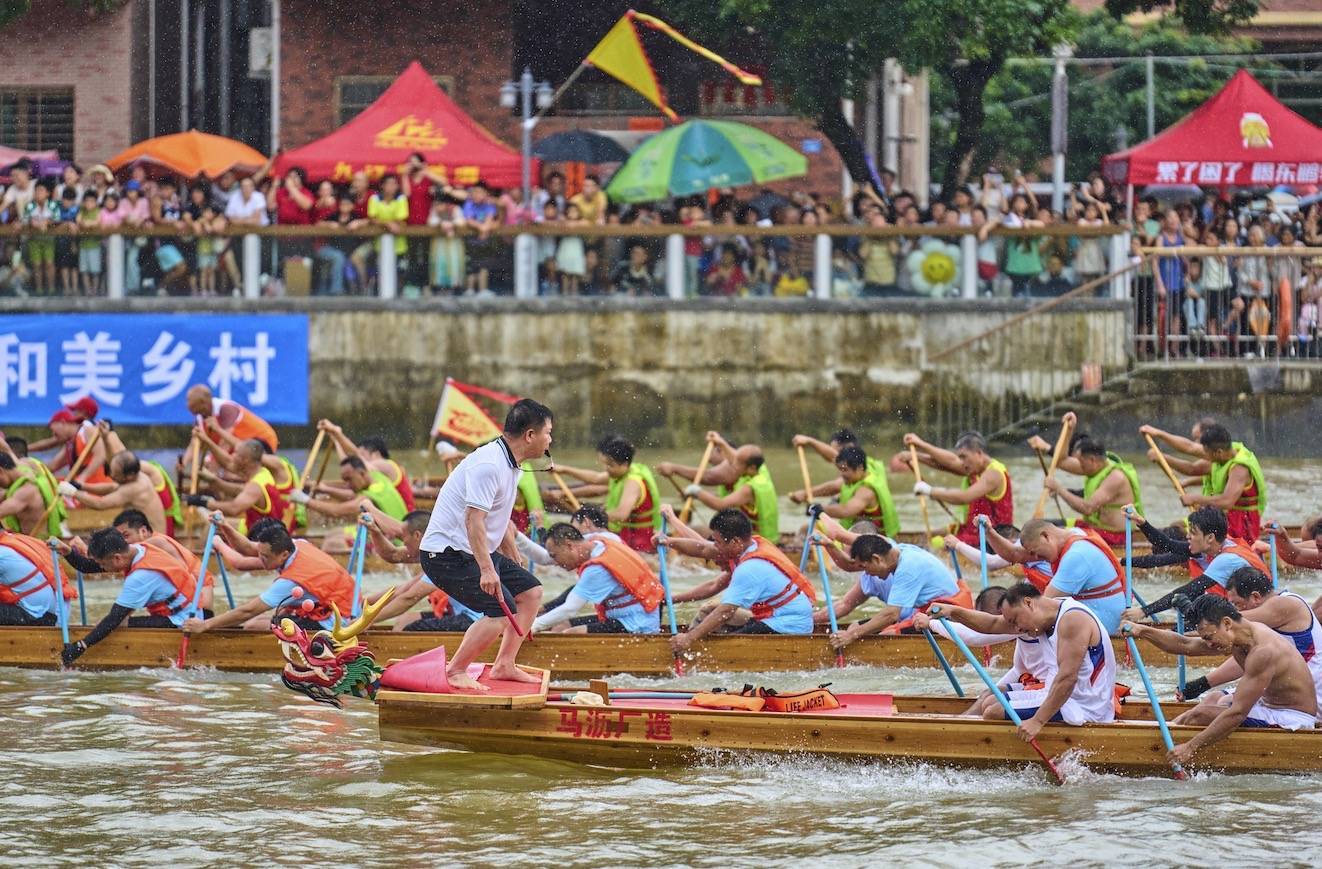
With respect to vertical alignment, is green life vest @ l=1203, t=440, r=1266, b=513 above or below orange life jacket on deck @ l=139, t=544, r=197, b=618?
above

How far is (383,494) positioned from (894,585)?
4949 millimetres

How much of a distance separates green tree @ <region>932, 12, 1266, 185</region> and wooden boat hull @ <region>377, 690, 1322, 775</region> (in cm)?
2219

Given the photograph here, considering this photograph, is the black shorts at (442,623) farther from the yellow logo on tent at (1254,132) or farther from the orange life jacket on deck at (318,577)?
the yellow logo on tent at (1254,132)

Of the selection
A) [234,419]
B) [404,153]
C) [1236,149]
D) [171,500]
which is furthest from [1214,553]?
[404,153]

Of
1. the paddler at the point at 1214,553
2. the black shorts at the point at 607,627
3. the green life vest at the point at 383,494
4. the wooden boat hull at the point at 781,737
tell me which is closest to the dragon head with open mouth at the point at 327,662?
the wooden boat hull at the point at 781,737

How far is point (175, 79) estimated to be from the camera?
1217 inches

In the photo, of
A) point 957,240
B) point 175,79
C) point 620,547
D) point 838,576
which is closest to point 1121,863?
point 620,547

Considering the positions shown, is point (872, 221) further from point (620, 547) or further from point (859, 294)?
point (620, 547)

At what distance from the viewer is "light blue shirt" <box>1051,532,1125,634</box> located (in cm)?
1307

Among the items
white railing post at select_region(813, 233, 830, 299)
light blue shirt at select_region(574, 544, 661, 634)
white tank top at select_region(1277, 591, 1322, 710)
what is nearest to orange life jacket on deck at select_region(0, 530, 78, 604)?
light blue shirt at select_region(574, 544, 661, 634)

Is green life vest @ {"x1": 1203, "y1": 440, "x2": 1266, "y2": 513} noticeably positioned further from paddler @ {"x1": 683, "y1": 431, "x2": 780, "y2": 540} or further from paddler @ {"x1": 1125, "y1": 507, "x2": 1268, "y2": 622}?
paddler @ {"x1": 683, "y1": 431, "x2": 780, "y2": 540}

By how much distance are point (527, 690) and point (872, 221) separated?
39.8 ft

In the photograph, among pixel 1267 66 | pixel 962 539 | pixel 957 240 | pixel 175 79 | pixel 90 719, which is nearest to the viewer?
pixel 90 719

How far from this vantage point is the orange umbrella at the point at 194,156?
81.0ft
